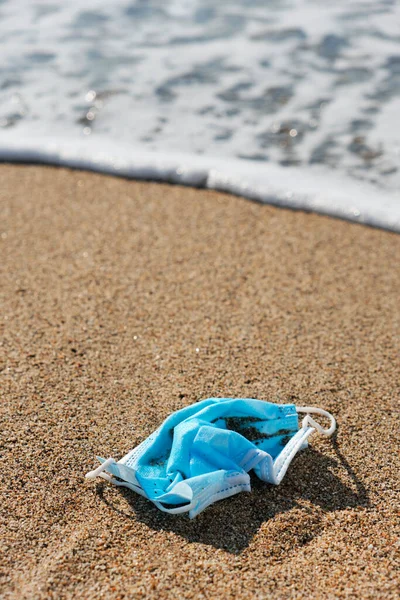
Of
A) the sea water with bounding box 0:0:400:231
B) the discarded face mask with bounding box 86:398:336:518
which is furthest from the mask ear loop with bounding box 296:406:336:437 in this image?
the sea water with bounding box 0:0:400:231

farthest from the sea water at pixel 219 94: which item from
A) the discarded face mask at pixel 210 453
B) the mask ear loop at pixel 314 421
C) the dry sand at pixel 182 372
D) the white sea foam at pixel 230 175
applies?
the discarded face mask at pixel 210 453

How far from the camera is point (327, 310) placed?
291 centimetres

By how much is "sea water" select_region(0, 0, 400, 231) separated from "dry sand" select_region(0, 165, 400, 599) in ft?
0.90

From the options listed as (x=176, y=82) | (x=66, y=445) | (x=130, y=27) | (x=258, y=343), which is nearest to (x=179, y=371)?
(x=258, y=343)

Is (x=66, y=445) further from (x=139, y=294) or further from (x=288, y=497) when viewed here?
(x=139, y=294)

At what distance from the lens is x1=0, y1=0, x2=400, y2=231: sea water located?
3.98 m

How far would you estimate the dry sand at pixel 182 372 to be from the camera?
184 centimetres

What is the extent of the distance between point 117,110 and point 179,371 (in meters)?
2.74

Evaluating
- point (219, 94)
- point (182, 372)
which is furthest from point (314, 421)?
point (219, 94)

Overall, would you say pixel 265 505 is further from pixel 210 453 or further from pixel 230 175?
pixel 230 175

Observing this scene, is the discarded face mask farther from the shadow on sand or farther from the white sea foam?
the white sea foam

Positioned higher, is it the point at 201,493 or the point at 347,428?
the point at 201,493

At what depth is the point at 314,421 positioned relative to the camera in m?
2.29

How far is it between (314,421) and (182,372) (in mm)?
526
